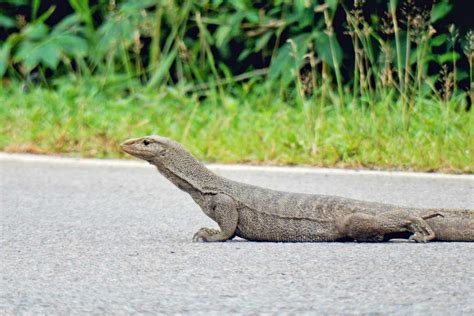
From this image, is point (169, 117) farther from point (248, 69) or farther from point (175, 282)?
point (175, 282)

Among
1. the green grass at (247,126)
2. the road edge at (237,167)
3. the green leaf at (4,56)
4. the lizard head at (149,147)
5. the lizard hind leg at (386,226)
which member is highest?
the lizard head at (149,147)

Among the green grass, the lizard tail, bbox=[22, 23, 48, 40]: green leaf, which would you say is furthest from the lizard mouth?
bbox=[22, 23, 48, 40]: green leaf

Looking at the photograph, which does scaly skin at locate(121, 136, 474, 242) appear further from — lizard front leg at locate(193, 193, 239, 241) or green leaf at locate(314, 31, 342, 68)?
green leaf at locate(314, 31, 342, 68)

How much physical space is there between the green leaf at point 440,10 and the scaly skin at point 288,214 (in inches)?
189

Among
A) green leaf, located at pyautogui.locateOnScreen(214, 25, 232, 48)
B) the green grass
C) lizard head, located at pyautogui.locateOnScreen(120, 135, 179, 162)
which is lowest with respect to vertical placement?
the green grass

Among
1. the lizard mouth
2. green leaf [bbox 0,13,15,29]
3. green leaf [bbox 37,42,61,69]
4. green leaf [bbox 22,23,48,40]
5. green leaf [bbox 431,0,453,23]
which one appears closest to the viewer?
the lizard mouth

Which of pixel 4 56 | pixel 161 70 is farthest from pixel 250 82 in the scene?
pixel 4 56

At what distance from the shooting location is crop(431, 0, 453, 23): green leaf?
33.4 ft

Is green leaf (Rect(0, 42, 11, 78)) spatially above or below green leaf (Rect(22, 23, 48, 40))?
below

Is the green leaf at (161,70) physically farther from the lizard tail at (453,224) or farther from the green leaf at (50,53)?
the lizard tail at (453,224)

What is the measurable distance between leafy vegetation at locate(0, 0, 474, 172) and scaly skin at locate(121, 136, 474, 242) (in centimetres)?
269

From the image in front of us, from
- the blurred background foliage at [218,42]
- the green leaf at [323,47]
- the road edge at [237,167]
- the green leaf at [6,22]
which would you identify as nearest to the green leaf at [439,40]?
the blurred background foliage at [218,42]

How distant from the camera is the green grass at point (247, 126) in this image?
8625mm

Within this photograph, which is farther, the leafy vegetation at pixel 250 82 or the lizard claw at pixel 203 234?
the leafy vegetation at pixel 250 82
